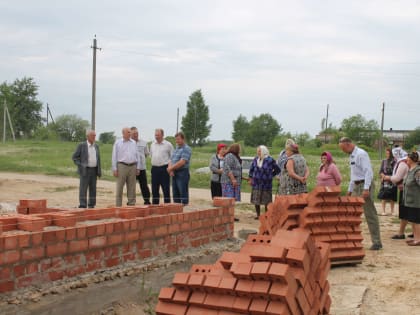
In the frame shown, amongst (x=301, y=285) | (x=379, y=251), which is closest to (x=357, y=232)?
(x=379, y=251)

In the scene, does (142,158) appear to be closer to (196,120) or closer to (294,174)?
(294,174)

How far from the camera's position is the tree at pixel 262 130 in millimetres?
87250

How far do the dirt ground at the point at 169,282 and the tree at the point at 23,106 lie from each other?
2383 inches

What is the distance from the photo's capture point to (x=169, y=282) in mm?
5719

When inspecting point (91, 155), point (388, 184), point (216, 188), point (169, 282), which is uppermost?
point (91, 155)

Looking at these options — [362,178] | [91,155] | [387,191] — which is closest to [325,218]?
[362,178]

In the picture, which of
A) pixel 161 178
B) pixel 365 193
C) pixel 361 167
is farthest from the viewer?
pixel 161 178

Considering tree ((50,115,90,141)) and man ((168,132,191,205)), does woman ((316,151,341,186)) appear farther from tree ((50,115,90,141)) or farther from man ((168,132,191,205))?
tree ((50,115,90,141))

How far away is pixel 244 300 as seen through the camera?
4262mm

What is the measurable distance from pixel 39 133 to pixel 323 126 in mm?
40618

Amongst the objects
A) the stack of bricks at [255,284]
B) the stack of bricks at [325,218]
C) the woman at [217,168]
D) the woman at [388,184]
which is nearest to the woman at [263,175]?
the woman at [217,168]

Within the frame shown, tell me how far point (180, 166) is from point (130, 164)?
101 centimetres

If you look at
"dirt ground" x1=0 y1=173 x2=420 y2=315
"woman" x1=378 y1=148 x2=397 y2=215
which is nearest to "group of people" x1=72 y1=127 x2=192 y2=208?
"dirt ground" x1=0 y1=173 x2=420 y2=315

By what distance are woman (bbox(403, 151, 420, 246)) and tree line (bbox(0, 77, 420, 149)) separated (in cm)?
5145
